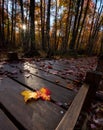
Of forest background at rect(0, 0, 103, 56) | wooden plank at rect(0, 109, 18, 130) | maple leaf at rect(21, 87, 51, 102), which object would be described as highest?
forest background at rect(0, 0, 103, 56)

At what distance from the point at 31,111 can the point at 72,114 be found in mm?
498

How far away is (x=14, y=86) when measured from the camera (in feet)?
7.06

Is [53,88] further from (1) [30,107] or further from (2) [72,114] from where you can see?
(2) [72,114]

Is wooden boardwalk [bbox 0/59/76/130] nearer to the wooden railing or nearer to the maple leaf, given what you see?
the maple leaf

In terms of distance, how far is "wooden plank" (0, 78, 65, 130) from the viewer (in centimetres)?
132

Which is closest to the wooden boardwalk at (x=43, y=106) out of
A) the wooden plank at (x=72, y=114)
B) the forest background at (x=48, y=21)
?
the wooden plank at (x=72, y=114)

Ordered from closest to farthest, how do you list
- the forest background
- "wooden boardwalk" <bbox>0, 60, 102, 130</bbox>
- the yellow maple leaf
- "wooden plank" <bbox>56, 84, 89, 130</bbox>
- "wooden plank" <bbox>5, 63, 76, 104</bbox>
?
"wooden plank" <bbox>56, 84, 89, 130</bbox>, "wooden boardwalk" <bbox>0, 60, 102, 130</bbox>, the yellow maple leaf, "wooden plank" <bbox>5, 63, 76, 104</bbox>, the forest background

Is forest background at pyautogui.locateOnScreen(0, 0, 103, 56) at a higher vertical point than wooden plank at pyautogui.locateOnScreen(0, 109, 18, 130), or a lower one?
higher

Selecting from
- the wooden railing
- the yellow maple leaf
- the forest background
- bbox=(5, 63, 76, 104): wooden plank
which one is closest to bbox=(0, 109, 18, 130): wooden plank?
the yellow maple leaf

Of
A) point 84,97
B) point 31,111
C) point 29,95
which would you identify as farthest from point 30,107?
point 84,97

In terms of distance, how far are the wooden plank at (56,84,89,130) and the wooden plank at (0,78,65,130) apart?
18 cm

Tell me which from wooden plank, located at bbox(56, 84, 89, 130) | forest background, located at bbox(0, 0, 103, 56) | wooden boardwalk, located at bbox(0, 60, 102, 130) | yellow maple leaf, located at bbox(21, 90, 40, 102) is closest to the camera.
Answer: wooden plank, located at bbox(56, 84, 89, 130)

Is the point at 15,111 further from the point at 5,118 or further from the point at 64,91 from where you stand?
the point at 64,91

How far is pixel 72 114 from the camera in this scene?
1.31 m
